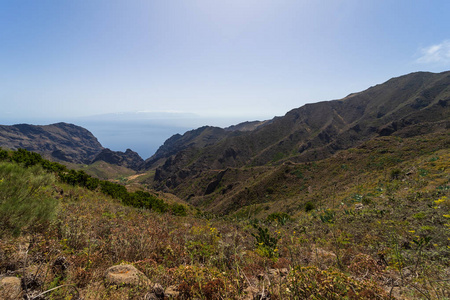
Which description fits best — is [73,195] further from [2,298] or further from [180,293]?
[180,293]

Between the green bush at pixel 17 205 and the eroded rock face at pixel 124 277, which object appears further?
the green bush at pixel 17 205

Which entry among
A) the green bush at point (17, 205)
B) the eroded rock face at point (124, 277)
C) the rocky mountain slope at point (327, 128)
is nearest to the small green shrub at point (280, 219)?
the eroded rock face at point (124, 277)

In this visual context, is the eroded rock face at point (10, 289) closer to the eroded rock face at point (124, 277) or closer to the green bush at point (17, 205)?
the eroded rock face at point (124, 277)

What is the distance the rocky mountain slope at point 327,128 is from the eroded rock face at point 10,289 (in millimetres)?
82761

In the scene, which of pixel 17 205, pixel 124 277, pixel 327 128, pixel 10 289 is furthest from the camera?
pixel 327 128

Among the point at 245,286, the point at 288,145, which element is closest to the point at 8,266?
the point at 245,286

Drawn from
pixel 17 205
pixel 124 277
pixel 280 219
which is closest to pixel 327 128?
pixel 280 219

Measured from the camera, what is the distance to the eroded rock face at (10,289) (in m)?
2.21

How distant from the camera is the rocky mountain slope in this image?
8681 centimetres

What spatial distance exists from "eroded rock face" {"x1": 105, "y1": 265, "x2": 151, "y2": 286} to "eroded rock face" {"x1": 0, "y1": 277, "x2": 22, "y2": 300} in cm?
98

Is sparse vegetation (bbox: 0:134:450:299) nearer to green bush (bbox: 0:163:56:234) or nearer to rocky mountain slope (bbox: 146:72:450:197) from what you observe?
green bush (bbox: 0:163:56:234)

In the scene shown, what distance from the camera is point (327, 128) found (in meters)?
111

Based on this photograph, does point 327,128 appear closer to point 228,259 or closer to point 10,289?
point 228,259

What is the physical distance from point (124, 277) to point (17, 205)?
8.49ft
